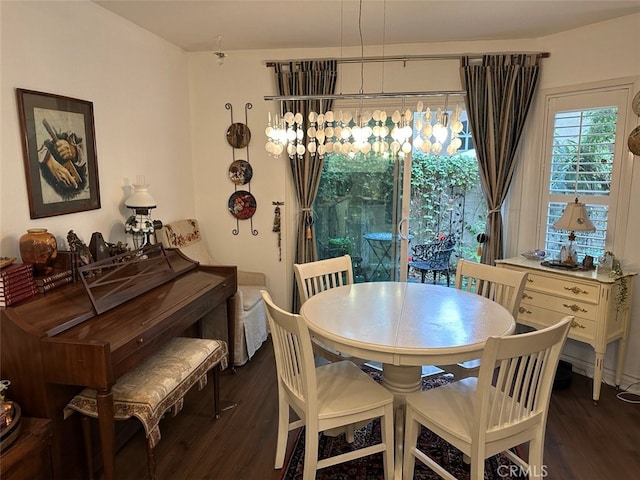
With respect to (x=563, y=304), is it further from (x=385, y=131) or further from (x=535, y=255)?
(x=385, y=131)

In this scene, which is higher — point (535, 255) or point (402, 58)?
point (402, 58)

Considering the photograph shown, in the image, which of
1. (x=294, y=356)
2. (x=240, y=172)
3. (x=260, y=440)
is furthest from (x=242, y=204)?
(x=294, y=356)

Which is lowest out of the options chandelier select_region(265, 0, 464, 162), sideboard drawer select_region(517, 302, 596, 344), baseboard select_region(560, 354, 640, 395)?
baseboard select_region(560, 354, 640, 395)

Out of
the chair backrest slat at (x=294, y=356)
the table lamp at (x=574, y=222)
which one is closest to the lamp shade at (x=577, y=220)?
the table lamp at (x=574, y=222)

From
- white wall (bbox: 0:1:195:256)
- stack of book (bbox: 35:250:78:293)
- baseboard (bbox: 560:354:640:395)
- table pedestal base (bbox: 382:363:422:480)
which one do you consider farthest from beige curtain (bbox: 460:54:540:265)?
stack of book (bbox: 35:250:78:293)

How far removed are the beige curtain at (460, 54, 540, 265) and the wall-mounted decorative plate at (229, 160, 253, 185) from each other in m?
2.01

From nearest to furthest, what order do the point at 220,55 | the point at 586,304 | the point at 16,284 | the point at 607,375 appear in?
1. the point at 16,284
2. the point at 586,304
3. the point at 607,375
4. the point at 220,55

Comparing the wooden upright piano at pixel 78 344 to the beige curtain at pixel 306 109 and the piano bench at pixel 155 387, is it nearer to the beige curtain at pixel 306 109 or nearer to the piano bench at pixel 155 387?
the piano bench at pixel 155 387

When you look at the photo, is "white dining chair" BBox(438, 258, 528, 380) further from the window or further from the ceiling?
the ceiling

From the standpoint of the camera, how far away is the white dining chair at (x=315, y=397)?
1.87 m

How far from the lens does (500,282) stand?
106 inches

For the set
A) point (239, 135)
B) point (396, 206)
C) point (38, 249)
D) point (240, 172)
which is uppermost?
point (239, 135)

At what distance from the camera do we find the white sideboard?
280 cm

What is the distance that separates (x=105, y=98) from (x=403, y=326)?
8.00ft
